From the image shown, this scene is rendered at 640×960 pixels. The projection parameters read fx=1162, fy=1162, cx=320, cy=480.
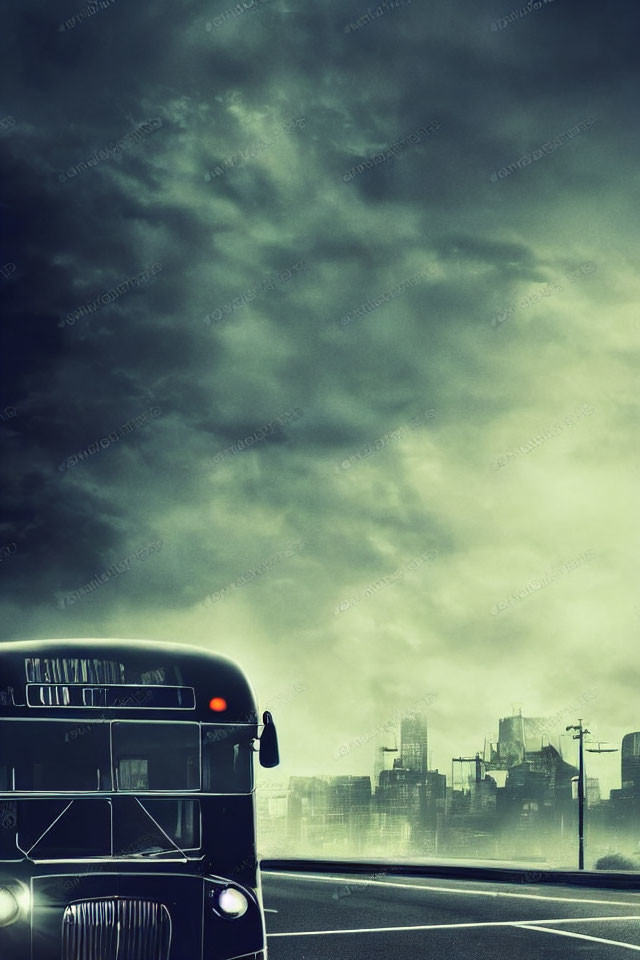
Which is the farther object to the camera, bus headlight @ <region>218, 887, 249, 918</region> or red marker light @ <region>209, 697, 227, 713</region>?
red marker light @ <region>209, 697, 227, 713</region>

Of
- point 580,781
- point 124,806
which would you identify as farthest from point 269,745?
point 580,781

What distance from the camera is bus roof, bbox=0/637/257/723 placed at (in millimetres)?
8266

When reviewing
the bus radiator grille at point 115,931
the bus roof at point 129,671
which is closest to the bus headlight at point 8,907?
the bus radiator grille at point 115,931

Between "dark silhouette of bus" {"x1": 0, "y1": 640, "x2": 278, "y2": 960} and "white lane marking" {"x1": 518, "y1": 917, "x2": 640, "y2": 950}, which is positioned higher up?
"dark silhouette of bus" {"x1": 0, "y1": 640, "x2": 278, "y2": 960}

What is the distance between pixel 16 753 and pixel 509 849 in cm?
16717

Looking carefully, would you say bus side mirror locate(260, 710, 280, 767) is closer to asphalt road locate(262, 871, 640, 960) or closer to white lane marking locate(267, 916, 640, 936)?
asphalt road locate(262, 871, 640, 960)

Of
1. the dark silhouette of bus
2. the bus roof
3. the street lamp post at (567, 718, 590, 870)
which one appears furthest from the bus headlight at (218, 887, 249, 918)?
the street lamp post at (567, 718, 590, 870)

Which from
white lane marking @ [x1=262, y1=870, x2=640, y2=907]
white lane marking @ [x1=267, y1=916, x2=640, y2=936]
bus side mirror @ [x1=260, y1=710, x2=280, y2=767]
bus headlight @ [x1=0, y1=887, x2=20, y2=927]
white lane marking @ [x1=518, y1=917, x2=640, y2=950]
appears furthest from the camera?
white lane marking @ [x1=262, y1=870, x2=640, y2=907]

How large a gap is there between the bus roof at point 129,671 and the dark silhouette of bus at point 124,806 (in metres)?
0.01

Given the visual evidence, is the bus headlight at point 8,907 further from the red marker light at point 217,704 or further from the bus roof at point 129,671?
the red marker light at point 217,704

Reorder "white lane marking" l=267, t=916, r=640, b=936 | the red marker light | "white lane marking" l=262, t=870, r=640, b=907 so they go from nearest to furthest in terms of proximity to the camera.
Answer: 1. the red marker light
2. "white lane marking" l=267, t=916, r=640, b=936
3. "white lane marking" l=262, t=870, r=640, b=907

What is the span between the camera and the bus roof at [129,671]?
8266mm

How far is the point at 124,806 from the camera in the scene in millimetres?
8039

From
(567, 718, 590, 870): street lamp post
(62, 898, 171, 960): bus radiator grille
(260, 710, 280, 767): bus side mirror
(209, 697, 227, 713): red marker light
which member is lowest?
(567, 718, 590, 870): street lamp post
